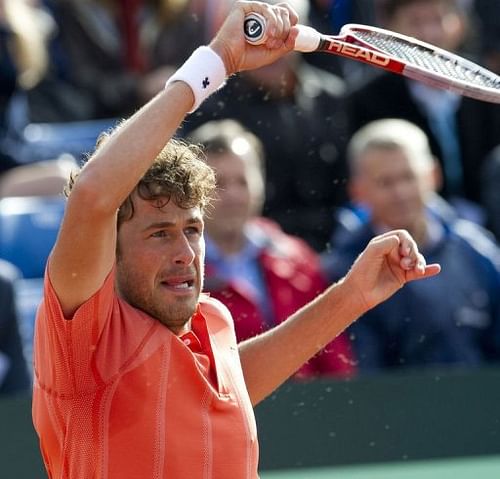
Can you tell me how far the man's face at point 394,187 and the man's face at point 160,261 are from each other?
2.39m

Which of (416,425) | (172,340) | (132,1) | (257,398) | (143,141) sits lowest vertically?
(416,425)

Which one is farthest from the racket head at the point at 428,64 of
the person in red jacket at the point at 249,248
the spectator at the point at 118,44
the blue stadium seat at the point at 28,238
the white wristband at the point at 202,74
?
the spectator at the point at 118,44

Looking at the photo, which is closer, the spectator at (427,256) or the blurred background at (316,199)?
the blurred background at (316,199)

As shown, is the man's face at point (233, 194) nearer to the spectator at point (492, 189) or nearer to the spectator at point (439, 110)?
the spectator at point (439, 110)

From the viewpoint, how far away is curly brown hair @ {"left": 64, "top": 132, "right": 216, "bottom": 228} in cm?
298

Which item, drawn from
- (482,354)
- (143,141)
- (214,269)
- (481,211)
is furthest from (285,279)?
(143,141)

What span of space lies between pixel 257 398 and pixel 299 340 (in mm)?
182

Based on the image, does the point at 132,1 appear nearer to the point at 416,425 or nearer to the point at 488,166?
the point at 488,166

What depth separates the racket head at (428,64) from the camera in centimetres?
324

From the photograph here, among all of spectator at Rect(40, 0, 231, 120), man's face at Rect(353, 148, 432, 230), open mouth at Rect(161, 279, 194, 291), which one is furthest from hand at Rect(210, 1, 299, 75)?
spectator at Rect(40, 0, 231, 120)

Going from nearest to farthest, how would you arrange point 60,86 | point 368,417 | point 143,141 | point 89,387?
point 143,141
point 89,387
point 368,417
point 60,86

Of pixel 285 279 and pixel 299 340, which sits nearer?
pixel 299 340

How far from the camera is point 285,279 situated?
16.5 ft

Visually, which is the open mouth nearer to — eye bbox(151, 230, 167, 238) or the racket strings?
eye bbox(151, 230, 167, 238)
